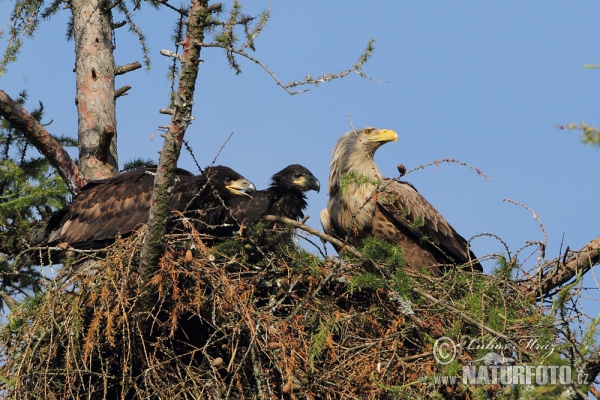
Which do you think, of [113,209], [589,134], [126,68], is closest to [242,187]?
[113,209]

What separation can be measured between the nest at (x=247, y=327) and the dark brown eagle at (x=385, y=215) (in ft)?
4.93

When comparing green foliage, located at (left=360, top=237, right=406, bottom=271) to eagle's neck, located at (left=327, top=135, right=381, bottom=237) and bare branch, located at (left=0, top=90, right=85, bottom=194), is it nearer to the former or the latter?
eagle's neck, located at (left=327, top=135, right=381, bottom=237)

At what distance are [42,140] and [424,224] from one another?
387 cm

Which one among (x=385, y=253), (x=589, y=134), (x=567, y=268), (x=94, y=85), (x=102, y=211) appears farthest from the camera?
(x=94, y=85)

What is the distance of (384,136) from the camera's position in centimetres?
912

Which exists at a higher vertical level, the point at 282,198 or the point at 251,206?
the point at 282,198

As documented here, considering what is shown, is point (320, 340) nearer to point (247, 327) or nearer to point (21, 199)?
point (247, 327)

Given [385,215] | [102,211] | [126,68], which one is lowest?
[102,211]

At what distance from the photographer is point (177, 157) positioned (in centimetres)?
545

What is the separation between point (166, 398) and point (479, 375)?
2.23 meters

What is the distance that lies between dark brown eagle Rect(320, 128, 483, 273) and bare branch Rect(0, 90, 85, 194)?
2620mm

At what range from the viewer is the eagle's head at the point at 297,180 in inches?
351

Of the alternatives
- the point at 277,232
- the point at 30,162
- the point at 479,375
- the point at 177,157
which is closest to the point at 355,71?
the point at 177,157

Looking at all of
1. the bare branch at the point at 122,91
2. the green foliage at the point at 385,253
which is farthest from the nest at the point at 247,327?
the bare branch at the point at 122,91
